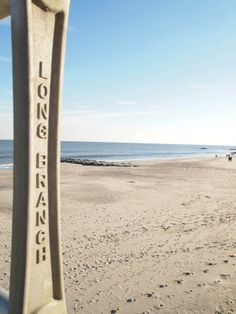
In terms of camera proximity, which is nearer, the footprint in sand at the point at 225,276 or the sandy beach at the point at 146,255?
the sandy beach at the point at 146,255

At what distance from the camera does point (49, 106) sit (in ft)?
9.80

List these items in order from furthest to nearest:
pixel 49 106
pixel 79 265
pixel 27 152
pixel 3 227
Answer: pixel 3 227
pixel 79 265
pixel 49 106
pixel 27 152

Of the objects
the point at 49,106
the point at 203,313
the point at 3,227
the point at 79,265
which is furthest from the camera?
the point at 3,227

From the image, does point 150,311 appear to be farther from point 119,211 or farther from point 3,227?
point 119,211

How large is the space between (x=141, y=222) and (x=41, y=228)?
24.3 ft

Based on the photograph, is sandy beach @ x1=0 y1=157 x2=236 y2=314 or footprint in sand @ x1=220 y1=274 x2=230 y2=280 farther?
footprint in sand @ x1=220 y1=274 x2=230 y2=280

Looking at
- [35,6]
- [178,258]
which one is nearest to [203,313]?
[178,258]

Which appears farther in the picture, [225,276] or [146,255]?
[146,255]

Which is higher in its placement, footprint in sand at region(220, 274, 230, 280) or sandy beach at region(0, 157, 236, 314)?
footprint in sand at region(220, 274, 230, 280)

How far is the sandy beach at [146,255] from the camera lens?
17.1 feet

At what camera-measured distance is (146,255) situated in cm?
725

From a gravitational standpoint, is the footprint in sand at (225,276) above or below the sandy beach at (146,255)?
above

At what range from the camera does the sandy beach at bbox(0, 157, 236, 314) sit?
5.21 m

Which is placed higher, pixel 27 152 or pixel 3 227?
pixel 27 152
